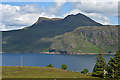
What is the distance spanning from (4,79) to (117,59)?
4119cm

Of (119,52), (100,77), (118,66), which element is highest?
(119,52)

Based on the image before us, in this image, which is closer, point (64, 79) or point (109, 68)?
point (64, 79)

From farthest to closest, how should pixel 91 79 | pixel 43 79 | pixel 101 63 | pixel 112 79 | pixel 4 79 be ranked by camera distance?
pixel 101 63
pixel 112 79
pixel 91 79
pixel 43 79
pixel 4 79

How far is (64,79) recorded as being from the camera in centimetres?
5344

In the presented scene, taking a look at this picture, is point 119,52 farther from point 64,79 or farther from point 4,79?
point 4,79

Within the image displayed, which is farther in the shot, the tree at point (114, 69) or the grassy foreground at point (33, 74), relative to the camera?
the tree at point (114, 69)

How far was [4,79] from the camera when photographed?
48.7m

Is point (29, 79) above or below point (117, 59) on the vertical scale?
below

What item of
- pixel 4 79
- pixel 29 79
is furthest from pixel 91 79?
pixel 4 79

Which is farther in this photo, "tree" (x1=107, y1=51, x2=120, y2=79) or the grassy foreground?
"tree" (x1=107, y1=51, x2=120, y2=79)

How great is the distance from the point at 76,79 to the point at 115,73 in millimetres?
18178

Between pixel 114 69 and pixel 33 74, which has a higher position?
pixel 114 69

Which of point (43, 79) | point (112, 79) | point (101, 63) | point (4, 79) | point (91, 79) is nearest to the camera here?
point (4, 79)

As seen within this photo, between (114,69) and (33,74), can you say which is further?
(114,69)
